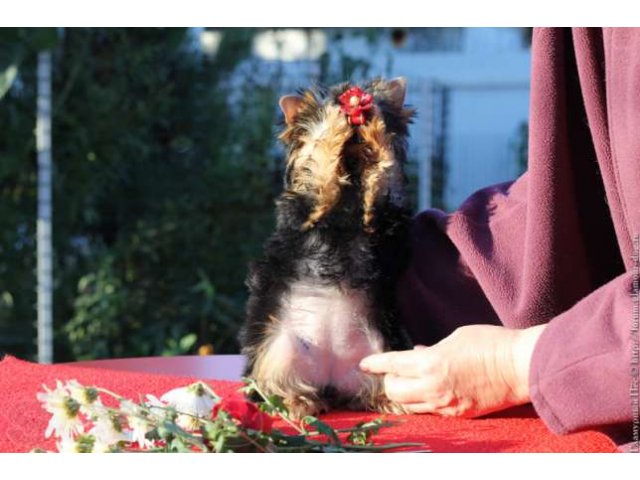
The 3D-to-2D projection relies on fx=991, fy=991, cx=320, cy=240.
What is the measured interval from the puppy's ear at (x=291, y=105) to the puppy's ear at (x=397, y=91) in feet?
0.49

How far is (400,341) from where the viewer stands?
1.55 meters

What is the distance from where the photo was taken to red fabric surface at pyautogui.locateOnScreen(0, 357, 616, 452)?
3.97 ft

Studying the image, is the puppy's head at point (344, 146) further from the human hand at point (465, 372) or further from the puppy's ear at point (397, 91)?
the human hand at point (465, 372)

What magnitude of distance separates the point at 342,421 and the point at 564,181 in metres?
0.48

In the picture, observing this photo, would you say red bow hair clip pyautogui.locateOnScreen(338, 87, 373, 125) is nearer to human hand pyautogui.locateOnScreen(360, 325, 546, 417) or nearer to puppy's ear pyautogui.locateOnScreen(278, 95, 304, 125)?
puppy's ear pyautogui.locateOnScreen(278, 95, 304, 125)

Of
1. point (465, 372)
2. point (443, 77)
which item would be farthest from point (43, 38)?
point (443, 77)

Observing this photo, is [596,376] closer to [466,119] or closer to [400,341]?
[400,341]

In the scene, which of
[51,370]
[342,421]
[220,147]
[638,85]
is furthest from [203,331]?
[638,85]

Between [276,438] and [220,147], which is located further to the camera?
[220,147]

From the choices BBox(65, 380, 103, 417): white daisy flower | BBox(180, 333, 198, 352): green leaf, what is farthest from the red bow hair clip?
BBox(180, 333, 198, 352): green leaf

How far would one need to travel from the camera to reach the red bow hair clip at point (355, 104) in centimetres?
150

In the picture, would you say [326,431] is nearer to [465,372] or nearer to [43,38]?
[465,372]

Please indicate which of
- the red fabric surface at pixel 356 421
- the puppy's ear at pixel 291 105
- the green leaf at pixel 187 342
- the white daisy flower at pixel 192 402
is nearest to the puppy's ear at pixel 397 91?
the puppy's ear at pixel 291 105

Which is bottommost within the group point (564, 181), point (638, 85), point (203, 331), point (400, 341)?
point (203, 331)
